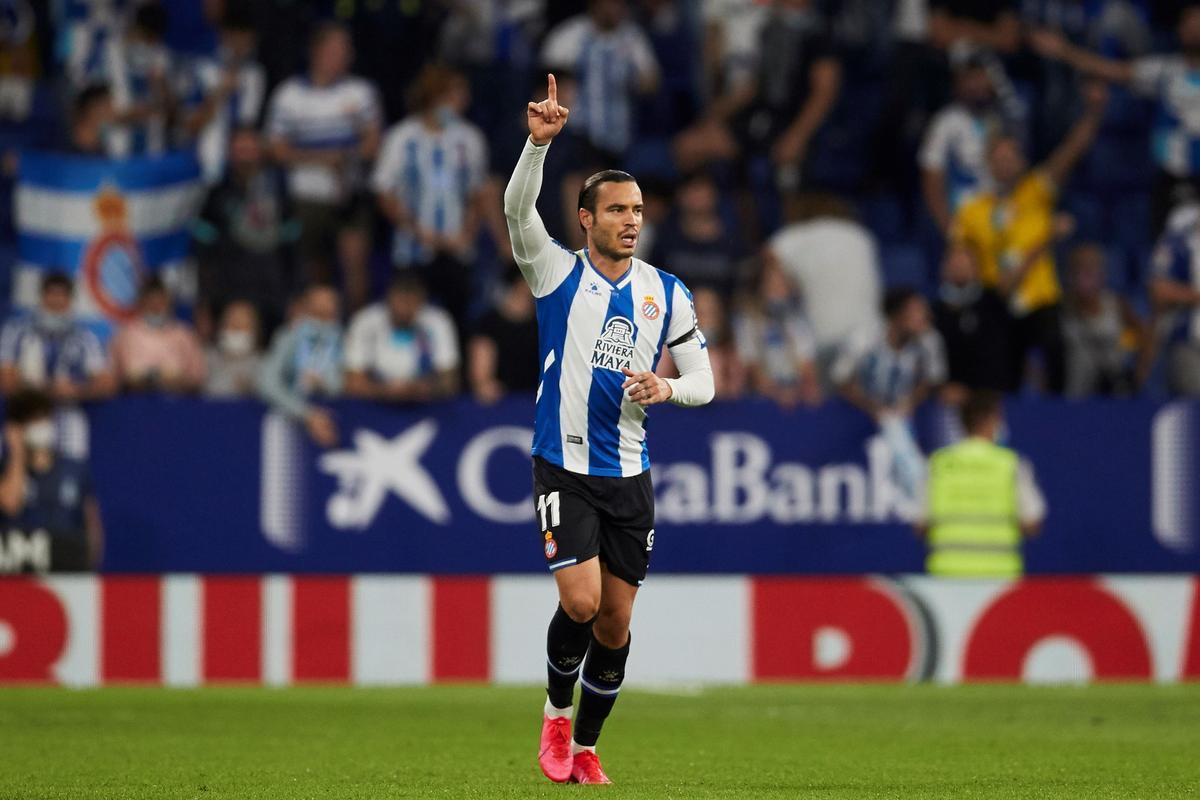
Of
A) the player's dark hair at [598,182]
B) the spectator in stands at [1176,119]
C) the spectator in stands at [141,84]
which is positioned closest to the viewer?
the player's dark hair at [598,182]

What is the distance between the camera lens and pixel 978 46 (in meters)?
17.5

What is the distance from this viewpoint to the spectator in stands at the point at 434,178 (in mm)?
15219

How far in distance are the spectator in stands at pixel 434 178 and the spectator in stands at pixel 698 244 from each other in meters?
1.47

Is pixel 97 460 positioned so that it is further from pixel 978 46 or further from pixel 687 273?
pixel 978 46

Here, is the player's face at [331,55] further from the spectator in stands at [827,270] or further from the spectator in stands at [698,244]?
the spectator in stands at [827,270]

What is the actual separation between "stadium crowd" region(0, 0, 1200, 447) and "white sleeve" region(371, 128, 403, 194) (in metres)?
0.03

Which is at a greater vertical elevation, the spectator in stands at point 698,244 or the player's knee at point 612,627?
the spectator in stands at point 698,244

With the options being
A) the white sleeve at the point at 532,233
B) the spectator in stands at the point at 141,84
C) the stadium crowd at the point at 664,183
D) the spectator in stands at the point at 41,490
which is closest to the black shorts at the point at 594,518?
the white sleeve at the point at 532,233

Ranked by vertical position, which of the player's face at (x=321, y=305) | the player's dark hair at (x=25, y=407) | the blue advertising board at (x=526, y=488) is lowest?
the blue advertising board at (x=526, y=488)

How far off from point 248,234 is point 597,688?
8535mm

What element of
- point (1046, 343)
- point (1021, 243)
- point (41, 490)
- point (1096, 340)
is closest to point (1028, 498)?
point (1046, 343)

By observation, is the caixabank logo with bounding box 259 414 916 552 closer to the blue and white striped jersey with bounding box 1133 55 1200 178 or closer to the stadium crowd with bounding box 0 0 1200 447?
the stadium crowd with bounding box 0 0 1200 447

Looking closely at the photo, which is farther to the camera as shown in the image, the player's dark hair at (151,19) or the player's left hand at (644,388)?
the player's dark hair at (151,19)

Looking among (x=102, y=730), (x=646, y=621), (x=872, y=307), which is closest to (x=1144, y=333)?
(x=872, y=307)
